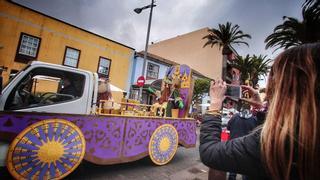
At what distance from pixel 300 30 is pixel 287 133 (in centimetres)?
1128

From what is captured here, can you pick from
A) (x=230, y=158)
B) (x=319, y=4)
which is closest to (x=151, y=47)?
(x=319, y=4)

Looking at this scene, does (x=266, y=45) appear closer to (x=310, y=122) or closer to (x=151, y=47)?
(x=310, y=122)

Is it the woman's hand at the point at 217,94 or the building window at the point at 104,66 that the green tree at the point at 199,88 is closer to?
the building window at the point at 104,66

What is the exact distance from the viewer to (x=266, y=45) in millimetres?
12984

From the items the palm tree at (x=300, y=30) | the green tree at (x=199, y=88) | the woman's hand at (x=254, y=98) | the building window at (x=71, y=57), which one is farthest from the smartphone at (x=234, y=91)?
the green tree at (x=199, y=88)

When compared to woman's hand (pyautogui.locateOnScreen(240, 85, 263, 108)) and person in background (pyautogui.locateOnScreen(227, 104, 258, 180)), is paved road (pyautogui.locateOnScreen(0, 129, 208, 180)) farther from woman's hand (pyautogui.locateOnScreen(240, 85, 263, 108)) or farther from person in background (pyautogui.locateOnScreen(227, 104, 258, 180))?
woman's hand (pyautogui.locateOnScreen(240, 85, 263, 108))

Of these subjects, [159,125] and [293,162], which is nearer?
[293,162]

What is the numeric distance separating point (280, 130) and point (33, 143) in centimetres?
383

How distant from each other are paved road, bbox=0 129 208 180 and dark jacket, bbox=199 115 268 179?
13.4 feet

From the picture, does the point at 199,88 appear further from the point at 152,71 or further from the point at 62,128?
the point at 62,128

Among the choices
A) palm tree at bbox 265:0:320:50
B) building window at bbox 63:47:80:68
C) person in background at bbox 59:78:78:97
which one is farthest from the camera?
building window at bbox 63:47:80:68

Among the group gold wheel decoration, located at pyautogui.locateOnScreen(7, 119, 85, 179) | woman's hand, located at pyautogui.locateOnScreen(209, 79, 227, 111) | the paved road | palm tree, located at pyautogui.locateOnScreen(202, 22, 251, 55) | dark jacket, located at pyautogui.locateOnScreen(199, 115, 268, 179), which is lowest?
the paved road

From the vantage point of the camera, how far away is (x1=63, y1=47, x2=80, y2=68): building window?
1672 centimetres

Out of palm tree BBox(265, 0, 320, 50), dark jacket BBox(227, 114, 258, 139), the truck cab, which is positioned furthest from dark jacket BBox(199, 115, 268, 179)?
palm tree BBox(265, 0, 320, 50)
